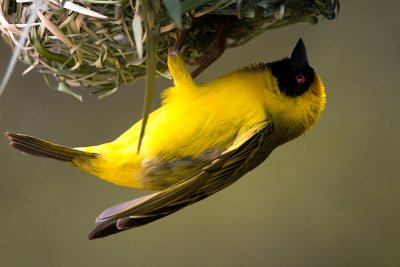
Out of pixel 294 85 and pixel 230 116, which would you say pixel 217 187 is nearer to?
pixel 230 116

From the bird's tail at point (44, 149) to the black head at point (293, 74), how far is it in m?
0.39

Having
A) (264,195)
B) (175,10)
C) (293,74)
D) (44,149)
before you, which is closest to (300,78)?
(293,74)

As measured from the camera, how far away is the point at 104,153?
159cm

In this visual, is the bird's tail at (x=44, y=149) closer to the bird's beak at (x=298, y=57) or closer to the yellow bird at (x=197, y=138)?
the yellow bird at (x=197, y=138)

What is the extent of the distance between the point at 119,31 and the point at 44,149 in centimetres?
31

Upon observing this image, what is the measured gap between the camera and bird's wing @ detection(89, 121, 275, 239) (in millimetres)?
1433

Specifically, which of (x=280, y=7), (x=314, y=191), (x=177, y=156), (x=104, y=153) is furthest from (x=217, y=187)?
(x=314, y=191)

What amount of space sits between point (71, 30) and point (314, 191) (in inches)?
63.1

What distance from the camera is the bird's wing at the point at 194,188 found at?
143 cm

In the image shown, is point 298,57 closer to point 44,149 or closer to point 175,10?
point 44,149

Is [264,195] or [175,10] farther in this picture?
[264,195]

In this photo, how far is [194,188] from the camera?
1.49 m

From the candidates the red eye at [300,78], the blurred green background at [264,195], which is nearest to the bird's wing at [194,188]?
the red eye at [300,78]

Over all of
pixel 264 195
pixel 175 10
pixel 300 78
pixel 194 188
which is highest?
pixel 175 10
